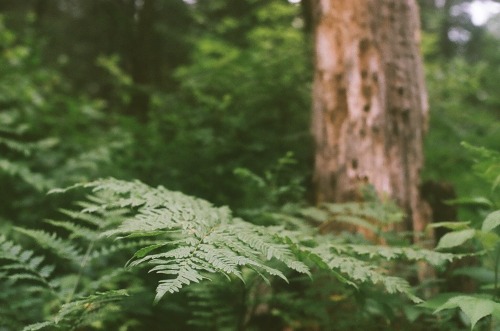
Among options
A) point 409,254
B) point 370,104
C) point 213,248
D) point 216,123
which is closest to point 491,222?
point 409,254

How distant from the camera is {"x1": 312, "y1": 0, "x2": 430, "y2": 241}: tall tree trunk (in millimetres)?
2893

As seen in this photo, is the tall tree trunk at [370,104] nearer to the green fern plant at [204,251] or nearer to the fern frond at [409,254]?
the green fern plant at [204,251]

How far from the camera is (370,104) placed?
294 centimetres

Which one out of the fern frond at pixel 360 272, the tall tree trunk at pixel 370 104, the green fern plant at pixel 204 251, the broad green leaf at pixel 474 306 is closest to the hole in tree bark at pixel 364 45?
the tall tree trunk at pixel 370 104

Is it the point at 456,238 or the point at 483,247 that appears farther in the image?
the point at 483,247

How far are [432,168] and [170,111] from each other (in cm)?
274

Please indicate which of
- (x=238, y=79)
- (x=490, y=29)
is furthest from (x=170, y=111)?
(x=490, y=29)

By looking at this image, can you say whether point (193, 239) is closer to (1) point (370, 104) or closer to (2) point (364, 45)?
(1) point (370, 104)

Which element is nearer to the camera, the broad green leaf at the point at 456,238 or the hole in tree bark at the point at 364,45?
the broad green leaf at the point at 456,238

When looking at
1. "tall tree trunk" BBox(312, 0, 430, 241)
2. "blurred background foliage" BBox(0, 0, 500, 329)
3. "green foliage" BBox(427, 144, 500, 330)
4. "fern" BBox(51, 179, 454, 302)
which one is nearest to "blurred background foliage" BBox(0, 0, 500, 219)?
"blurred background foliage" BBox(0, 0, 500, 329)

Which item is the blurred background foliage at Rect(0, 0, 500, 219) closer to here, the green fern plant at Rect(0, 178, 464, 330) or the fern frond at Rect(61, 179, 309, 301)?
the green fern plant at Rect(0, 178, 464, 330)

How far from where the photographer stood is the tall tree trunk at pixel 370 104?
114 inches

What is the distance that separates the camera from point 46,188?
3.75m

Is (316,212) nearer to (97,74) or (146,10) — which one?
(146,10)
